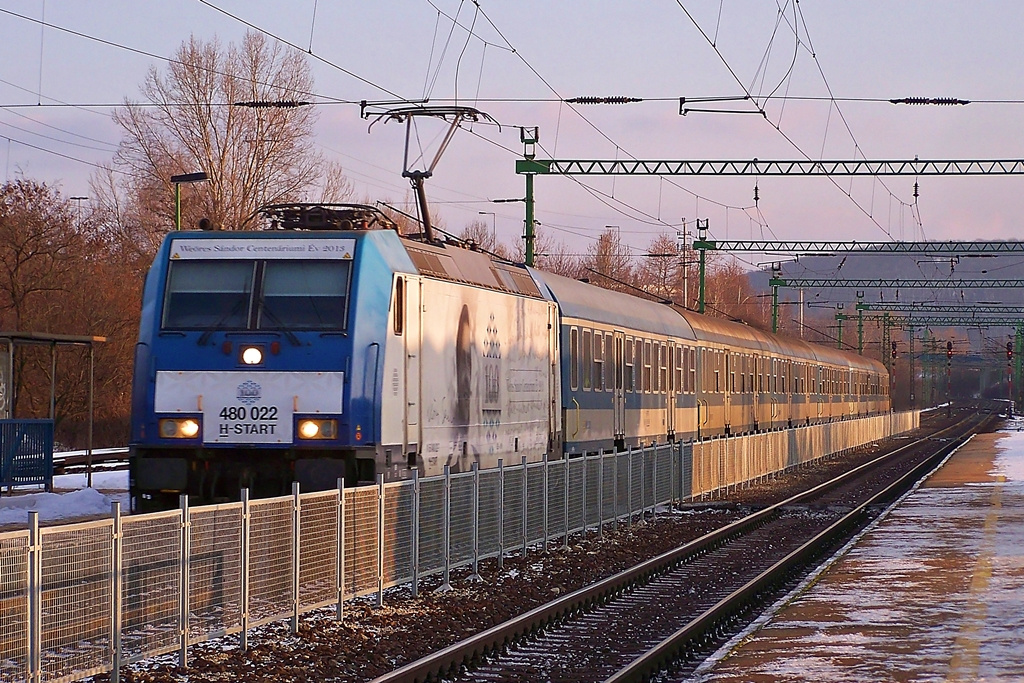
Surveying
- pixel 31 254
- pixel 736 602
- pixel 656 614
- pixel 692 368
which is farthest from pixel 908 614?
pixel 31 254

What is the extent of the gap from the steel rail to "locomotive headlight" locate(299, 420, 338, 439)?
4.42m

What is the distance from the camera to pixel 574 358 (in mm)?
25734

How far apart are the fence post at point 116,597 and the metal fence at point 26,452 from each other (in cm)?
1697

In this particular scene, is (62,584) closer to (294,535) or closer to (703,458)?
(294,535)

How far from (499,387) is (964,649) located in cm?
980

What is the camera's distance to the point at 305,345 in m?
16.3

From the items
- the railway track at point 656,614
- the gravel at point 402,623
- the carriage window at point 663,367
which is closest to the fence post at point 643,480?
the railway track at point 656,614

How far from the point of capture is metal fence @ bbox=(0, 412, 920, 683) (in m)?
9.51

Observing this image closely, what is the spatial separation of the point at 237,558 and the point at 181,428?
480 cm

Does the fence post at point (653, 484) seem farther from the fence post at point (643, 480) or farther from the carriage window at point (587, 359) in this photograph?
the carriage window at point (587, 359)

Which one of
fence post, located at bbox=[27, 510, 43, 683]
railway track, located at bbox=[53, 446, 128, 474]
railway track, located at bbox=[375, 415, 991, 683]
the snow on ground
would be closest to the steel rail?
railway track, located at bbox=[375, 415, 991, 683]

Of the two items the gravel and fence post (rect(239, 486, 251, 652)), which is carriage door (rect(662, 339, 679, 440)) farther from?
fence post (rect(239, 486, 251, 652))

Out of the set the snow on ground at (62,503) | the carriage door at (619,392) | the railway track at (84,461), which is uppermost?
the carriage door at (619,392)

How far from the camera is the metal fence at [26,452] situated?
2627 cm
